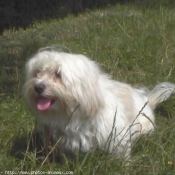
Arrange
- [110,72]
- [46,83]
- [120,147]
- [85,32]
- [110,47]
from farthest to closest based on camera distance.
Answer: [85,32] < [110,47] < [110,72] < [120,147] < [46,83]

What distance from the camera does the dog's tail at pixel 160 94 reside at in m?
4.75

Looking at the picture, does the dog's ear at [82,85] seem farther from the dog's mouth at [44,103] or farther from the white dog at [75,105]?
the dog's mouth at [44,103]

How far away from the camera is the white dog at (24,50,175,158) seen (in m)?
3.55

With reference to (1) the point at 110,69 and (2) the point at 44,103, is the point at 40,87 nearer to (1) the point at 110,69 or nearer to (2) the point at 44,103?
(2) the point at 44,103

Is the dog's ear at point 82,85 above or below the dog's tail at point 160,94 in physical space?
above

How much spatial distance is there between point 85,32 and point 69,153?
3671mm

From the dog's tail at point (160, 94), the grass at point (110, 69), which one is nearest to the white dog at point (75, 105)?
the grass at point (110, 69)

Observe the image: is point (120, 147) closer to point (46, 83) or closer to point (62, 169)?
point (62, 169)

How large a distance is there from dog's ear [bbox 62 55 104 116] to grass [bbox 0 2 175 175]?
0.34 m

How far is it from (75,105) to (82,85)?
148mm

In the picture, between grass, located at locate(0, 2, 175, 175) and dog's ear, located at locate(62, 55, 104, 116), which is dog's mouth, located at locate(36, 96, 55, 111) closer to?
dog's ear, located at locate(62, 55, 104, 116)

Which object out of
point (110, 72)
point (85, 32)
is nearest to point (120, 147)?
point (110, 72)

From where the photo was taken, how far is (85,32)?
731 centimetres

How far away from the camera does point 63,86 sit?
3.56 meters
